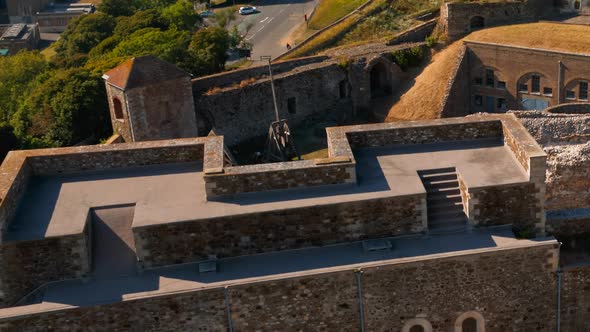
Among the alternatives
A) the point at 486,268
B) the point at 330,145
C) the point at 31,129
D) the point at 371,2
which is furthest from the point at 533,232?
the point at 371,2

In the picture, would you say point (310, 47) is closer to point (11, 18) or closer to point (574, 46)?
point (574, 46)

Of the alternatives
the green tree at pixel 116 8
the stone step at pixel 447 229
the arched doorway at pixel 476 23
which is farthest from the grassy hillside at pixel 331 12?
the stone step at pixel 447 229

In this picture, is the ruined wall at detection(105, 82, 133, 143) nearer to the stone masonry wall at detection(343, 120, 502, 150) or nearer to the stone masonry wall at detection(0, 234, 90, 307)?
the stone masonry wall at detection(343, 120, 502, 150)

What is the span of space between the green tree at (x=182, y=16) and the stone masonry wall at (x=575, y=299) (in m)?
55.2

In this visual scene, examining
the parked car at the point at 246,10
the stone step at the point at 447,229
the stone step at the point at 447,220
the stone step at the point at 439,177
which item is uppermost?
the stone step at the point at 439,177

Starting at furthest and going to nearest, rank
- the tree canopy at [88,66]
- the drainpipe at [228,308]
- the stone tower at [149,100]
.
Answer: the tree canopy at [88,66] → the stone tower at [149,100] → the drainpipe at [228,308]

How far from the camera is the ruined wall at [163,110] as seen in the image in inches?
1656

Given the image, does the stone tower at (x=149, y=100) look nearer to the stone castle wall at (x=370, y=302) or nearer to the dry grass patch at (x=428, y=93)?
the dry grass patch at (x=428, y=93)

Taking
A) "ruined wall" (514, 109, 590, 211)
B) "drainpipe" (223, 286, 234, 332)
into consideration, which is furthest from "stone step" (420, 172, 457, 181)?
"ruined wall" (514, 109, 590, 211)

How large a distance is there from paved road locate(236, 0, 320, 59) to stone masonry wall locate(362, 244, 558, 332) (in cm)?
4679

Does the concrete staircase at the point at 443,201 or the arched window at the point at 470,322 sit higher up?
the concrete staircase at the point at 443,201

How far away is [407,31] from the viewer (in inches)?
2202

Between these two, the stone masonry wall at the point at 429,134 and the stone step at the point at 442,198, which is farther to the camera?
the stone masonry wall at the point at 429,134

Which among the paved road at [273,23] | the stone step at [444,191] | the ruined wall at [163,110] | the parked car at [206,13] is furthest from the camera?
the parked car at [206,13]
